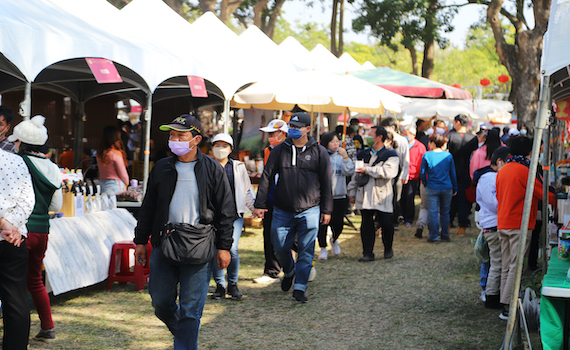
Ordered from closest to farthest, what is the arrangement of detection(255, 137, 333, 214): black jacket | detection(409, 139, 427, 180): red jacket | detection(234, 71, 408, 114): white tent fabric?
detection(255, 137, 333, 214): black jacket → detection(234, 71, 408, 114): white tent fabric → detection(409, 139, 427, 180): red jacket

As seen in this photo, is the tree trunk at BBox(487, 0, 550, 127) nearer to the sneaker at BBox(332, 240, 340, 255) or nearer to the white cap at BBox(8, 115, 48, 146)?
the sneaker at BBox(332, 240, 340, 255)

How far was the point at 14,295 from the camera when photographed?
4.07 meters

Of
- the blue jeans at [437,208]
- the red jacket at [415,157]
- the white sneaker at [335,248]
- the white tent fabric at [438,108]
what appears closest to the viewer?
the white sneaker at [335,248]

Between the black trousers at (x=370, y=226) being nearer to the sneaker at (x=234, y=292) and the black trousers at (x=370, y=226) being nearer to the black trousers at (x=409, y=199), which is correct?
the sneaker at (x=234, y=292)

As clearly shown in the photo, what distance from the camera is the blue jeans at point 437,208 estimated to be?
393 inches

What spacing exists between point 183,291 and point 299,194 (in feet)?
7.89

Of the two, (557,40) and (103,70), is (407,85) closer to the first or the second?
(103,70)

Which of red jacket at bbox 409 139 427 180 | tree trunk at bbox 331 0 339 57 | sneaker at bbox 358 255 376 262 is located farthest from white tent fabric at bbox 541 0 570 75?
tree trunk at bbox 331 0 339 57

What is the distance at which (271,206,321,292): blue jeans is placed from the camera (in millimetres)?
6227

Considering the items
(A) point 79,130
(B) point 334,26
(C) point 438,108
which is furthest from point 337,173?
(B) point 334,26

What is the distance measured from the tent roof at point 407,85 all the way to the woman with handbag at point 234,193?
20.4 feet

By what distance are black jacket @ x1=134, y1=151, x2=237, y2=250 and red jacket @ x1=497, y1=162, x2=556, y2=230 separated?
8.58 feet

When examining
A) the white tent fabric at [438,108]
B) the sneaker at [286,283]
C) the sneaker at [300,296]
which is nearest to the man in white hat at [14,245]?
the sneaker at [300,296]

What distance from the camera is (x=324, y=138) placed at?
8266mm
